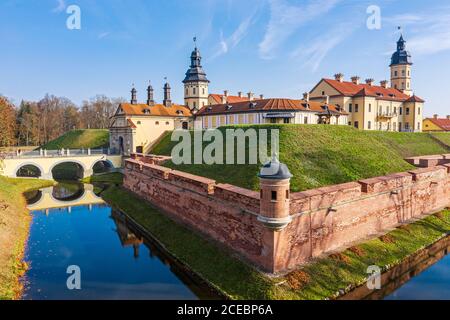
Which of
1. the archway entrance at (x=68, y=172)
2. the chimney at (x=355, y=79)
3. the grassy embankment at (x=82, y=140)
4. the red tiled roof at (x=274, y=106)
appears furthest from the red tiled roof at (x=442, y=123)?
the archway entrance at (x=68, y=172)

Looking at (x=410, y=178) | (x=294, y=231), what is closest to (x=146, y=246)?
(x=294, y=231)

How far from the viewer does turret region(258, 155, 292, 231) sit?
1162 centimetres

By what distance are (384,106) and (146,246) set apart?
44761mm

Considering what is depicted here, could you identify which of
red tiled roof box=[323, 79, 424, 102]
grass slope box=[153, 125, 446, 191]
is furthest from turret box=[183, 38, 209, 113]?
grass slope box=[153, 125, 446, 191]

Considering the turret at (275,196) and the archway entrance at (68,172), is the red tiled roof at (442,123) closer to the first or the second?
the turret at (275,196)

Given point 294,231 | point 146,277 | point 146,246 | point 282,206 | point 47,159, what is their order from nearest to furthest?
point 282,206 → point 294,231 → point 146,277 → point 146,246 → point 47,159

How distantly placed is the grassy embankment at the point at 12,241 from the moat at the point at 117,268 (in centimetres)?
44

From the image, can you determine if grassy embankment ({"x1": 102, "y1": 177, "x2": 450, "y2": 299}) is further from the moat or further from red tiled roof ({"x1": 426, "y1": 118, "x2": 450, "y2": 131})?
red tiled roof ({"x1": 426, "y1": 118, "x2": 450, "y2": 131})

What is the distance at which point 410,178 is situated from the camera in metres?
18.2

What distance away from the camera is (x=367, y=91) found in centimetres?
4681

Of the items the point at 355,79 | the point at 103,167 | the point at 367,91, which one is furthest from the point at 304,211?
the point at 355,79

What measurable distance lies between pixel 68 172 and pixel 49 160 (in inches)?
321

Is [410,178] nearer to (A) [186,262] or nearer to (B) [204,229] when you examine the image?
(B) [204,229]

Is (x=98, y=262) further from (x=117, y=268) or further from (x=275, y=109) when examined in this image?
(x=275, y=109)
